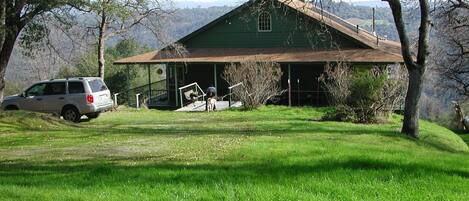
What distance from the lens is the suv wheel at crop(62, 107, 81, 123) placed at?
21891 mm

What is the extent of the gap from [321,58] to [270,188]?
23.2 metres

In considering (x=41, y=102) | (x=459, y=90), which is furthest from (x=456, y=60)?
(x=41, y=102)

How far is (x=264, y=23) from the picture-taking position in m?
34.1

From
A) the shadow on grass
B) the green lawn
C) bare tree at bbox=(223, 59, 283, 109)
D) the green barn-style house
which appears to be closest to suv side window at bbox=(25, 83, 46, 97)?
bare tree at bbox=(223, 59, 283, 109)

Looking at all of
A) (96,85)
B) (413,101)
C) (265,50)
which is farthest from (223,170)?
(265,50)

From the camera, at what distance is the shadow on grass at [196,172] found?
7879mm

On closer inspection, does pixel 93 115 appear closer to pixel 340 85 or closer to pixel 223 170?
pixel 340 85

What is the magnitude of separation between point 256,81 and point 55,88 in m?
9.00

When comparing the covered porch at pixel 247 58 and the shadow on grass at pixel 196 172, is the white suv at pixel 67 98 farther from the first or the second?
the shadow on grass at pixel 196 172

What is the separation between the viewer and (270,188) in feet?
24.0

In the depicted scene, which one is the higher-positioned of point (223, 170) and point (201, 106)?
point (201, 106)

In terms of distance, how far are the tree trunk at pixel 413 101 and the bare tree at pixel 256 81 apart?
Answer: 1219 cm

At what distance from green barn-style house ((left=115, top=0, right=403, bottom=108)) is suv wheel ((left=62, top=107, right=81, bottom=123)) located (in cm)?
897

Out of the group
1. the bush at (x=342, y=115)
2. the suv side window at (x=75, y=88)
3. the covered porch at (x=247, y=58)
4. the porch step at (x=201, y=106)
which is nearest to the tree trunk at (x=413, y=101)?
the bush at (x=342, y=115)
